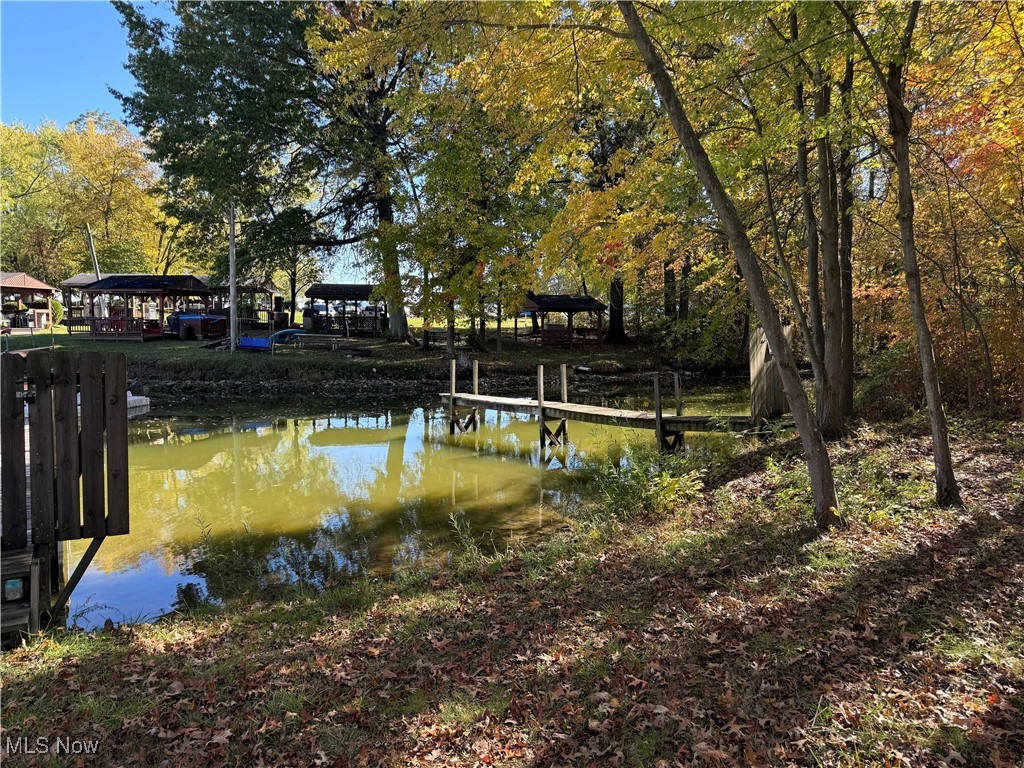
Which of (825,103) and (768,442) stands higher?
(825,103)

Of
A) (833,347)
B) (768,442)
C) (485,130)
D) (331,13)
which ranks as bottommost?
(768,442)

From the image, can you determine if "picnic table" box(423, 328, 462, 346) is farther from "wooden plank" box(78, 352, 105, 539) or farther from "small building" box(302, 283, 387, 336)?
"wooden plank" box(78, 352, 105, 539)

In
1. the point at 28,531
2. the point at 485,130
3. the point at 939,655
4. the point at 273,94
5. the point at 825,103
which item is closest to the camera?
the point at 939,655

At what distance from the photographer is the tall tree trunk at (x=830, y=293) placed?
8109mm

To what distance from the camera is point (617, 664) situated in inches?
142

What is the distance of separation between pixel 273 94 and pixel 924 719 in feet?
88.7

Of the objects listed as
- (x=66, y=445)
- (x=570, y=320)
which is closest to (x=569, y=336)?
(x=570, y=320)

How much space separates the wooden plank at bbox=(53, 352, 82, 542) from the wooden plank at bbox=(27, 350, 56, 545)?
0.14 ft

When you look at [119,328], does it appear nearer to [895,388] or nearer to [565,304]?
[565,304]

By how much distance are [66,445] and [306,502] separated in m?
5.10

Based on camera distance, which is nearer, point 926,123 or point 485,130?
point 926,123

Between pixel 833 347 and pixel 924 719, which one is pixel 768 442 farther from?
pixel 924 719

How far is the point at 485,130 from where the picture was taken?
1902cm

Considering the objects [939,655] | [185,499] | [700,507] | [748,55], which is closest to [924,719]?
[939,655]
